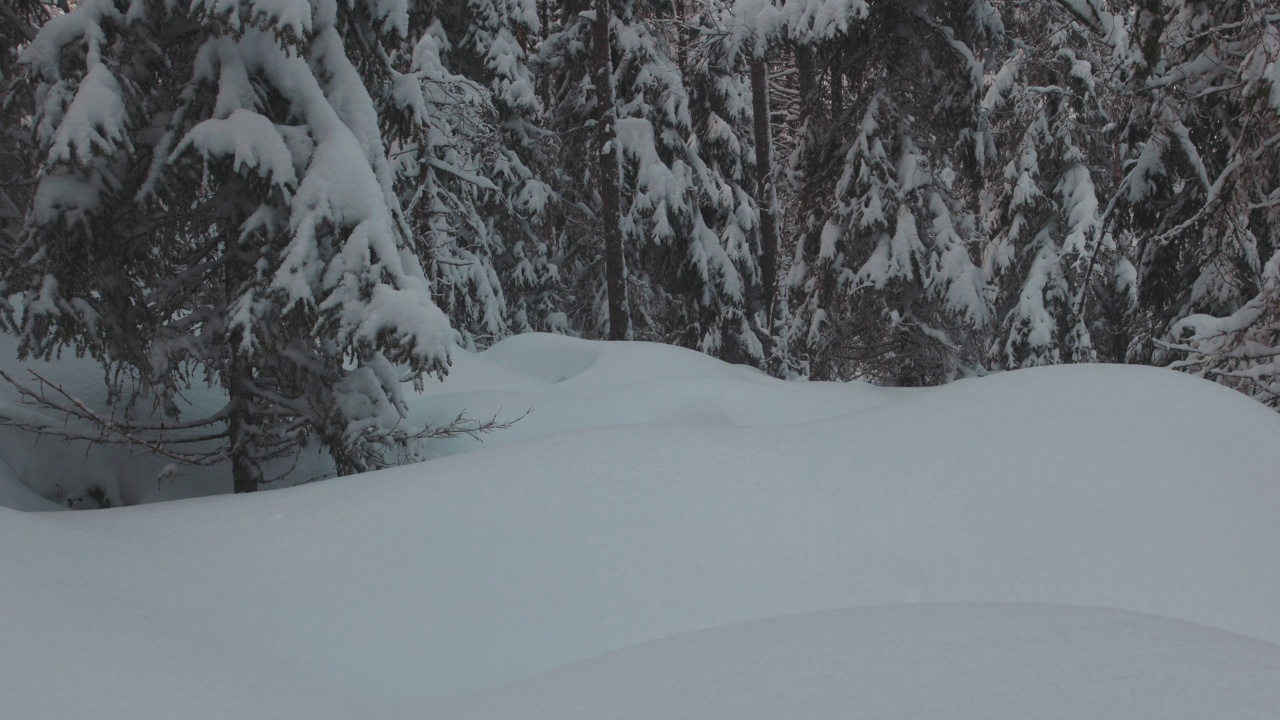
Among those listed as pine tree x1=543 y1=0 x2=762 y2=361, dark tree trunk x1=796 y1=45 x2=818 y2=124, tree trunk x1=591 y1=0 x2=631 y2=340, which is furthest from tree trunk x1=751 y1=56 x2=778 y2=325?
tree trunk x1=591 y1=0 x2=631 y2=340

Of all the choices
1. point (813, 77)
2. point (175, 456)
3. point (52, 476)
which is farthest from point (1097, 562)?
point (813, 77)

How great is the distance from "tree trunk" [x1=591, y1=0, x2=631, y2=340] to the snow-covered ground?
10134mm

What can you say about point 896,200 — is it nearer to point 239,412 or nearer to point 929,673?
point 239,412

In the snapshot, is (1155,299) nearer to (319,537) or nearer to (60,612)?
(319,537)

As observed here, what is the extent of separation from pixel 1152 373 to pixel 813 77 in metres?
9.23

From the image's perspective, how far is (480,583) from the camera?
3158 millimetres

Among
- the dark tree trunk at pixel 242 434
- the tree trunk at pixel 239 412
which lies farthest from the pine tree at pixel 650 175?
the dark tree trunk at pixel 242 434

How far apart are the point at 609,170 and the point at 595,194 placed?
4050 millimetres

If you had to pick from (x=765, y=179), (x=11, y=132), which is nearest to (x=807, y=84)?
(x=765, y=179)

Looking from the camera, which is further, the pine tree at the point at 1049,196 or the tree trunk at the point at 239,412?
the pine tree at the point at 1049,196

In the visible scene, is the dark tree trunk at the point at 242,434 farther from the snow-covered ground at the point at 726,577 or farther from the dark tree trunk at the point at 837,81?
the dark tree trunk at the point at 837,81

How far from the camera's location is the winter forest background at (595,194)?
5754 mm

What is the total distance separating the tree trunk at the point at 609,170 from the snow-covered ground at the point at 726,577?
1013 cm

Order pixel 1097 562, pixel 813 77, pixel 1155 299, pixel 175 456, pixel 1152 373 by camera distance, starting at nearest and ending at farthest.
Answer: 1. pixel 1097 562
2. pixel 1152 373
3. pixel 175 456
4. pixel 1155 299
5. pixel 813 77
